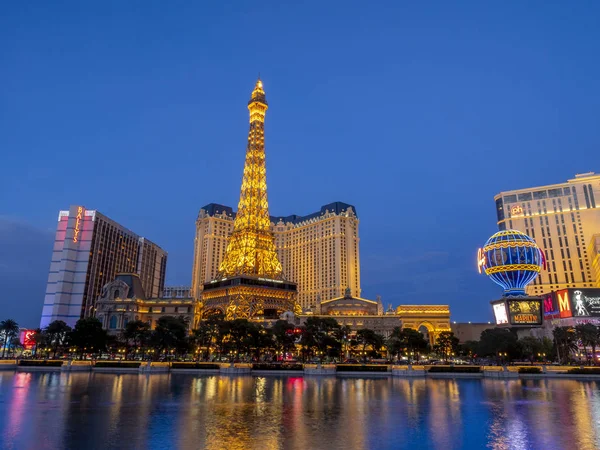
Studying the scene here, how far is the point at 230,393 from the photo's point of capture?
38.2 meters

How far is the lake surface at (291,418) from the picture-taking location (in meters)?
19.9

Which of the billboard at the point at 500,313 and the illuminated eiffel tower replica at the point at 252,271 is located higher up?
the illuminated eiffel tower replica at the point at 252,271

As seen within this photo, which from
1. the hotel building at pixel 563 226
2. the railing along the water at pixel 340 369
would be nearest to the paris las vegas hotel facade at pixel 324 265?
the hotel building at pixel 563 226

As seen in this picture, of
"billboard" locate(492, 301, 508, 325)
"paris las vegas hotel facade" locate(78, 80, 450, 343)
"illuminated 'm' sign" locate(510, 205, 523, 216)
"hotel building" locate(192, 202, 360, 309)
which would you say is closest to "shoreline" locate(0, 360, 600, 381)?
"billboard" locate(492, 301, 508, 325)

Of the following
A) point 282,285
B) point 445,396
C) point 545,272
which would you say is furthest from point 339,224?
point 445,396

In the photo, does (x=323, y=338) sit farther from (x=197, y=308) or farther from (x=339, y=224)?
(x=339, y=224)

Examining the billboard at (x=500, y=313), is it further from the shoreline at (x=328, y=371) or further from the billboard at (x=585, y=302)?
the shoreline at (x=328, y=371)

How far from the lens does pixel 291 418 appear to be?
85.0 ft

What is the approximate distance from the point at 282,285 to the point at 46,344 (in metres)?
59.4

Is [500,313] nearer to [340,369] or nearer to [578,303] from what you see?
[578,303]

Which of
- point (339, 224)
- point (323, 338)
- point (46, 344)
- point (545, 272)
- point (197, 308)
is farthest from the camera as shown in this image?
point (339, 224)

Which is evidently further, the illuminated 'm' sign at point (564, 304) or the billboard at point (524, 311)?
the billboard at point (524, 311)

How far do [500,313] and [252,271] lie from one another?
213 ft

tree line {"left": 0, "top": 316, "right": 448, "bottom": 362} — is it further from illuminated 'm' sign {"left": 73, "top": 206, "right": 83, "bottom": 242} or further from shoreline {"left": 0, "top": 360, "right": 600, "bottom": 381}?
illuminated 'm' sign {"left": 73, "top": 206, "right": 83, "bottom": 242}
